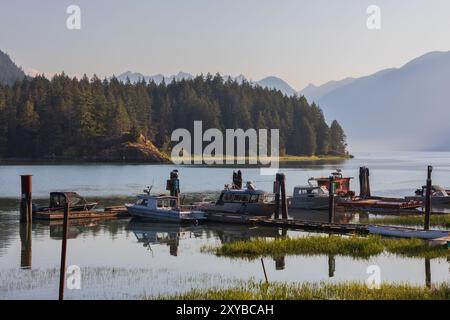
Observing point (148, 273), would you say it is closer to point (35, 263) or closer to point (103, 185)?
point (35, 263)

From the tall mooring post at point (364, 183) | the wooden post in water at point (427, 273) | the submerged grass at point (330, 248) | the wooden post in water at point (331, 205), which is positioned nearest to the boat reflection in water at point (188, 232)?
the wooden post in water at point (331, 205)

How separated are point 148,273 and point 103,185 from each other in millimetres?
63805

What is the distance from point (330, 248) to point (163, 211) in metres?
18.2

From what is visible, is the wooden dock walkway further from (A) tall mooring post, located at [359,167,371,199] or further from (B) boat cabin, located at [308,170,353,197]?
(A) tall mooring post, located at [359,167,371,199]

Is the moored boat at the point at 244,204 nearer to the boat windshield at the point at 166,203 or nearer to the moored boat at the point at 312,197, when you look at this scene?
the boat windshield at the point at 166,203

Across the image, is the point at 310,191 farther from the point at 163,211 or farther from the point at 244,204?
the point at 163,211

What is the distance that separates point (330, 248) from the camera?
110 ft

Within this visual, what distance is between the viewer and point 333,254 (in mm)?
32875

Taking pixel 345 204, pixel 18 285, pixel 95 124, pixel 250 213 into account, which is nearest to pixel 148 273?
pixel 18 285

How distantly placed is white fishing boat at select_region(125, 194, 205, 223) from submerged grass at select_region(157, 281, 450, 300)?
2297 centimetres

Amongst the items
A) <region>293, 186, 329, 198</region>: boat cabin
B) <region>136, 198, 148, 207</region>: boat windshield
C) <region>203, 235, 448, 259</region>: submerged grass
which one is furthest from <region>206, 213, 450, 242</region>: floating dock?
<region>293, 186, 329, 198</region>: boat cabin

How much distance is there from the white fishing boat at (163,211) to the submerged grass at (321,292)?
23.0m
